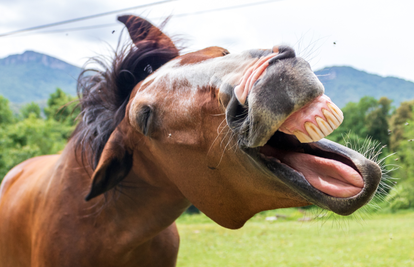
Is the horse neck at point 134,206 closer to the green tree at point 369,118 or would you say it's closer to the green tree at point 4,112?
the green tree at point 369,118

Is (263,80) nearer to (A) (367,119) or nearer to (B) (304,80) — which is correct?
(B) (304,80)

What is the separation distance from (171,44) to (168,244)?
1519 millimetres

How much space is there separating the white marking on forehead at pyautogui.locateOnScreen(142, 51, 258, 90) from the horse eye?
16 cm

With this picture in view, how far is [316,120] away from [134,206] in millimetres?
1424

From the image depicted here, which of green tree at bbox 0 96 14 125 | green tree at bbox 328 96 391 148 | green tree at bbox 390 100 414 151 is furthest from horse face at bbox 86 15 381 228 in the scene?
green tree at bbox 0 96 14 125

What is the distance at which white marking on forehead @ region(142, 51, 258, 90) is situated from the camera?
1386mm

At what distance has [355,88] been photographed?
89250mm

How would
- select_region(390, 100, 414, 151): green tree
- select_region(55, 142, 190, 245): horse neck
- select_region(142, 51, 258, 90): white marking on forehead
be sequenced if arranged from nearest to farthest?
select_region(142, 51, 258, 90): white marking on forehead
select_region(55, 142, 190, 245): horse neck
select_region(390, 100, 414, 151): green tree

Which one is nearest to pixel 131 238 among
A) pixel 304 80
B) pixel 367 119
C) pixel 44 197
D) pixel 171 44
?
pixel 44 197

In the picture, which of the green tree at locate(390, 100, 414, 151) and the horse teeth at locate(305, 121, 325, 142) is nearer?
the horse teeth at locate(305, 121, 325, 142)

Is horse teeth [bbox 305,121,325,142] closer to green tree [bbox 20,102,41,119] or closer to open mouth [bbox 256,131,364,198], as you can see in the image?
open mouth [bbox 256,131,364,198]

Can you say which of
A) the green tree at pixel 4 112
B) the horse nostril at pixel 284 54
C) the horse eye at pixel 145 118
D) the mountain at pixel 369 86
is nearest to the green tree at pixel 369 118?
the mountain at pixel 369 86

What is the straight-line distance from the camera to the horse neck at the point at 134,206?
2.07 meters

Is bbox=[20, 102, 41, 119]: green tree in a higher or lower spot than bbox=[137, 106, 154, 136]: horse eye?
lower
